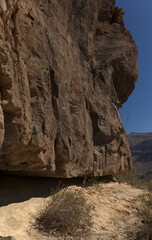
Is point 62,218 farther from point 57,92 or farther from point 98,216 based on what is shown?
point 57,92

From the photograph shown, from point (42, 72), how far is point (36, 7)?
1592mm

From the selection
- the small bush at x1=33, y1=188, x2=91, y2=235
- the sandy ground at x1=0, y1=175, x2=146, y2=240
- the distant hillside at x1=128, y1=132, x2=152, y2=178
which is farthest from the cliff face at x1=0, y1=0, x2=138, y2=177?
the distant hillside at x1=128, y1=132, x2=152, y2=178

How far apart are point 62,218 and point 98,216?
132 cm

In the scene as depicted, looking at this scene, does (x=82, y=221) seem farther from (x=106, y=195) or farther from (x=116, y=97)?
(x=116, y=97)

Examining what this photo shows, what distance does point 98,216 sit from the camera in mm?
5082

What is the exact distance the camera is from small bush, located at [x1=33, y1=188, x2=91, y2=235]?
13.1ft

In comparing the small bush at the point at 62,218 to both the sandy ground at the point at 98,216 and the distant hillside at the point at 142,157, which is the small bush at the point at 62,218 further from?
the distant hillside at the point at 142,157

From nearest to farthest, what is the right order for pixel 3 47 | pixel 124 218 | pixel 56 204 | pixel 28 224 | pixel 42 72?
pixel 3 47 < pixel 28 224 < pixel 56 204 < pixel 42 72 < pixel 124 218

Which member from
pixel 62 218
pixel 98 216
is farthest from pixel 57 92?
pixel 98 216

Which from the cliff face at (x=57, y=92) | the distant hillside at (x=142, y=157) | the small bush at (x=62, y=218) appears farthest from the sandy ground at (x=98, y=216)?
the distant hillside at (x=142, y=157)

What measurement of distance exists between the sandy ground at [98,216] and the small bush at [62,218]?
0.58 feet

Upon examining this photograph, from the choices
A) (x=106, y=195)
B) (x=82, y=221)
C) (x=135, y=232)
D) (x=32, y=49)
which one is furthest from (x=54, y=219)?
(x=32, y=49)

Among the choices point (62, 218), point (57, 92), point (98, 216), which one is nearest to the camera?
point (62, 218)

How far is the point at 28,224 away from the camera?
12.9 ft
